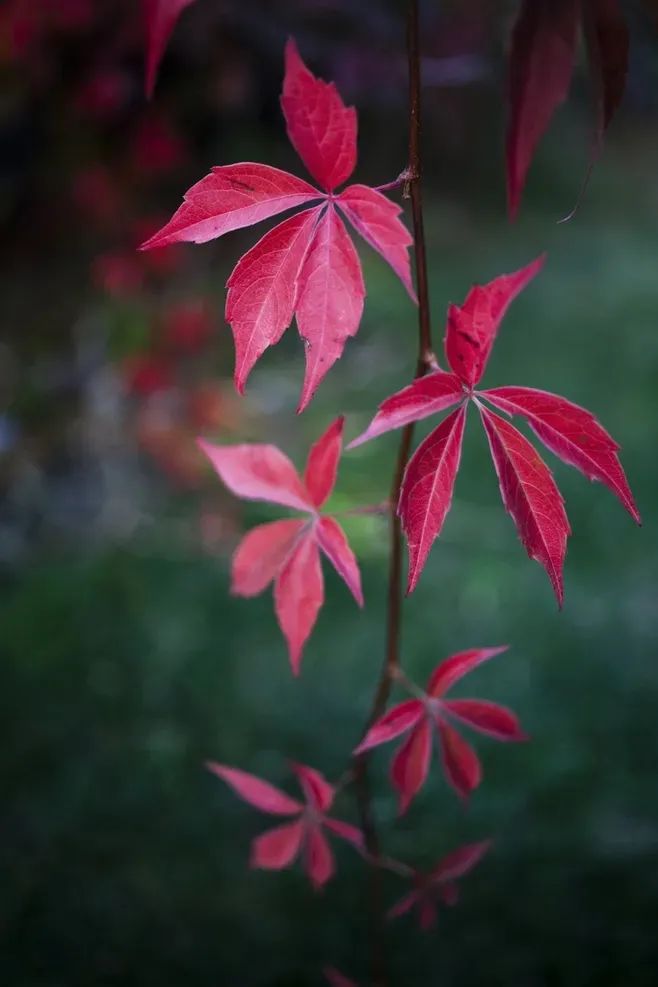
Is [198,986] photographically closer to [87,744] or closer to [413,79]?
[87,744]

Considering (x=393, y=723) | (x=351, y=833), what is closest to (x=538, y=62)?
(x=393, y=723)

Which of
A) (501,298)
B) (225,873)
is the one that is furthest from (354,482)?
(501,298)

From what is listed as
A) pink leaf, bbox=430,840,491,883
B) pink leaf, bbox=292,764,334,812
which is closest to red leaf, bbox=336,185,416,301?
pink leaf, bbox=292,764,334,812

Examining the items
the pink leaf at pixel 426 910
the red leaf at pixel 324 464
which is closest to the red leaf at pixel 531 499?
the red leaf at pixel 324 464

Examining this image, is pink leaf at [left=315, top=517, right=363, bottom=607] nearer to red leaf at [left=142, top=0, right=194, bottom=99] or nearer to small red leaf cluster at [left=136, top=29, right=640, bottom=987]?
small red leaf cluster at [left=136, top=29, right=640, bottom=987]

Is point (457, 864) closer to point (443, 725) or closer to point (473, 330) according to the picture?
point (443, 725)

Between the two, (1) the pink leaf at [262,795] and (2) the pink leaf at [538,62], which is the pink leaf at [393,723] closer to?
(1) the pink leaf at [262,795]
